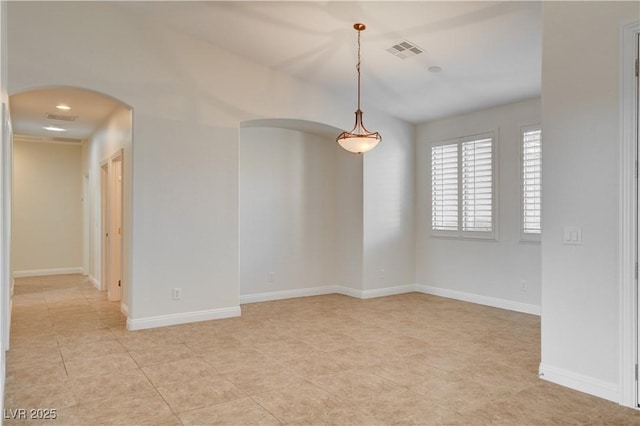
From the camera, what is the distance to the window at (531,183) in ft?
18.3

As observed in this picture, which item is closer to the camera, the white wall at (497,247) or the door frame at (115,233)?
the white wall at (497,247)

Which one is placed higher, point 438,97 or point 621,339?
point 438,97

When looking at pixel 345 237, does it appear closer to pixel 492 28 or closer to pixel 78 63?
pixel 492 28

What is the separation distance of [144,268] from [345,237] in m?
3.27

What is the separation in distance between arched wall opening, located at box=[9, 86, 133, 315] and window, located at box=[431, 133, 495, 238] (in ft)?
15.4

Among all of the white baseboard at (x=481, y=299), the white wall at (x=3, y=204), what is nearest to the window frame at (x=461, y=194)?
the white baseboard at (x=481, y=299)

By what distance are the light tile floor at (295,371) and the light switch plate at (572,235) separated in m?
1.07

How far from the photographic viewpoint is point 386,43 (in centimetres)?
463

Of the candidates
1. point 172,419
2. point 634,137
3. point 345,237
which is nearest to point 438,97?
point 345,237

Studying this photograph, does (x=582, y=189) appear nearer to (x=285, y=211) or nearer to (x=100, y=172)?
(x=285, y=211)

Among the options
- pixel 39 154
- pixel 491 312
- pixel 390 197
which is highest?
pixel 39 154

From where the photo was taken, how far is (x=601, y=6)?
118 inches

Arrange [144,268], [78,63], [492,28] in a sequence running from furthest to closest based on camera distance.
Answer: [144,268], [78,63], [492,28]

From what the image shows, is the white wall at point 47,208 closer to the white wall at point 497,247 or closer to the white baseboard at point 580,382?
the white wall at point 497,247
